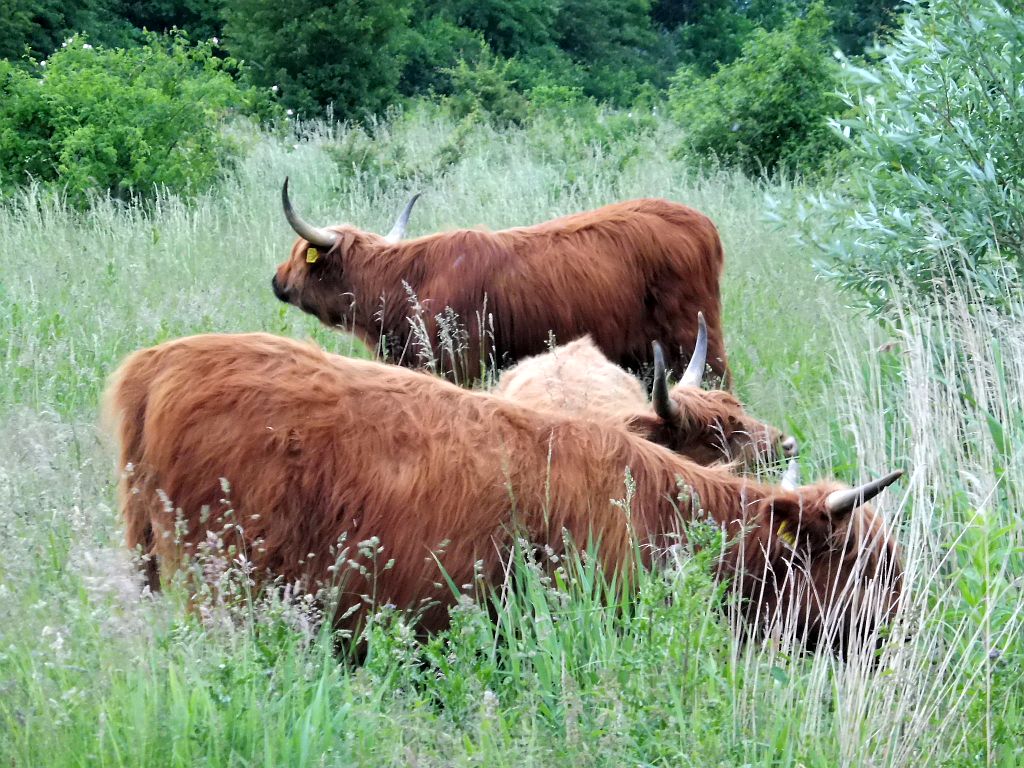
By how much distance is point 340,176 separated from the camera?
13.2m

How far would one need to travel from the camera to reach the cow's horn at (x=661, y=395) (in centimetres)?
470

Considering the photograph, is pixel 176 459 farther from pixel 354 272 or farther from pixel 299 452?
pixel 354 272

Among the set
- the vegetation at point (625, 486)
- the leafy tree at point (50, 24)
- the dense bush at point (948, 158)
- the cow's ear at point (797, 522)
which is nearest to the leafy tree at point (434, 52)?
the leafy tree at point (50, 24)

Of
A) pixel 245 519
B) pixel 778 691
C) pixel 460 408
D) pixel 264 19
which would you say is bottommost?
pixel 778 691

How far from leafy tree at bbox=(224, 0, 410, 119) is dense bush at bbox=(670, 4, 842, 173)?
7.14 meters

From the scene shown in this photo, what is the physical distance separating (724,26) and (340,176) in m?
25.9

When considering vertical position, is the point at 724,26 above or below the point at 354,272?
above

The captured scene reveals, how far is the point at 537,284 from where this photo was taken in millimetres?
7426

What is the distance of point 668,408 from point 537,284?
2.59m

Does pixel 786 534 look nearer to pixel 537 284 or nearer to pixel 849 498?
pixel 849 498

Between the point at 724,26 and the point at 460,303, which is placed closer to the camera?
the point at 460,303

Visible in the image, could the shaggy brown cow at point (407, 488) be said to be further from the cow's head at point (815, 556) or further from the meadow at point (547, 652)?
the meadow at point (547, 652)

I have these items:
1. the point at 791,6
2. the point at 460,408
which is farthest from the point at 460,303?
the point at 791,6

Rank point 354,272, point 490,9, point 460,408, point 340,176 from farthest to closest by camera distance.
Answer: point 490,9, point 340,176, point 354,272, point 460,408
